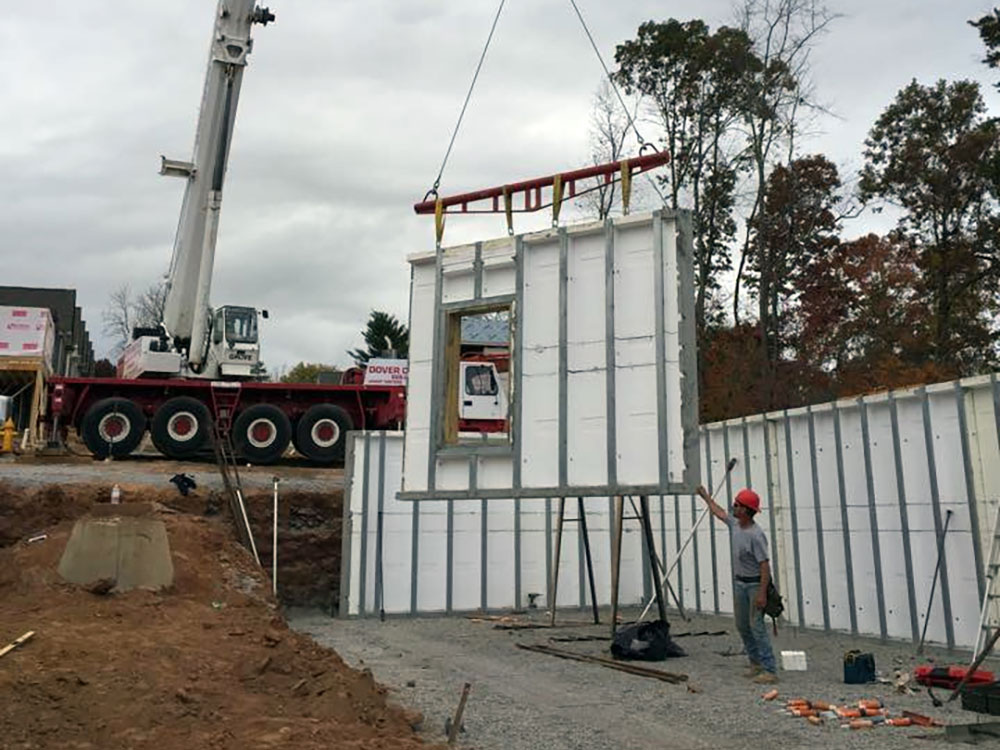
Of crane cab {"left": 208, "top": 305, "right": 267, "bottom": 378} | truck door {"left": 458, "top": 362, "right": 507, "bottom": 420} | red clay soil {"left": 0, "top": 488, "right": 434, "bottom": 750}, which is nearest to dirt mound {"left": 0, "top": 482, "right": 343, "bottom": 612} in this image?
red clay soil {"left": 0, "top": 488, "right": 434, "bottom": 750}

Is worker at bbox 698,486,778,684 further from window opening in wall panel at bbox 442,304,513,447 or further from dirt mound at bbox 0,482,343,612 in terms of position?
dirt mound at bbox 0,482,343,612

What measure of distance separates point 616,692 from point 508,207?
4.29 metres

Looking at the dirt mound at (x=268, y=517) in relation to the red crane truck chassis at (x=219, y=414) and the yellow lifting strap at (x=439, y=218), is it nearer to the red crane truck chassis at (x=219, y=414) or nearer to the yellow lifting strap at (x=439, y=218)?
the red crane truck chassis at (x=219, y=414)

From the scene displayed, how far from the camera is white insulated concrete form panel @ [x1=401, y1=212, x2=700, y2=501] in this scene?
727 cm

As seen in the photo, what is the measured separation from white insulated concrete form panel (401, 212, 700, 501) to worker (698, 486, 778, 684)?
81cm

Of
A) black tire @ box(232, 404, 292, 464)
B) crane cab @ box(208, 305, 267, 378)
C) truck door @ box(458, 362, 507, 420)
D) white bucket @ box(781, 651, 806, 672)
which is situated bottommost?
white bucket @ box(781, 651, 806, 672)

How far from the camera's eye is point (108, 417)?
1608 cm

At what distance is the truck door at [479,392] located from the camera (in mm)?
16703

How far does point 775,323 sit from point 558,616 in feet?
52.5

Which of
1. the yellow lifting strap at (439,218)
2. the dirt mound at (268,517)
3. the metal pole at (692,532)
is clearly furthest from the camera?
the dirt mound at (268,517)

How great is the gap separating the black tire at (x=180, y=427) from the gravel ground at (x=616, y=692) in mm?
6840

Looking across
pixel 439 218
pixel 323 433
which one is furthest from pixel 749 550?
pixel 323 433

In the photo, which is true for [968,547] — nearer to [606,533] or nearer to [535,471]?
[535,471]

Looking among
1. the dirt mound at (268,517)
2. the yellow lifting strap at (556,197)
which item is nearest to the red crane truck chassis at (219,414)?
the dirt mound at (268,517)
